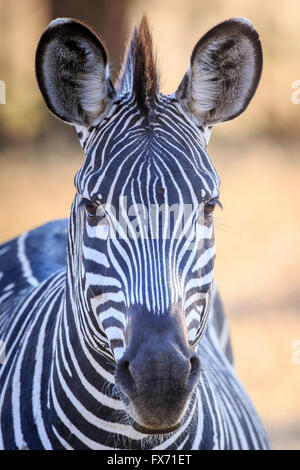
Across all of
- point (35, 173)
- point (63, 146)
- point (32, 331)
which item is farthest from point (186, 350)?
point (63, 146)

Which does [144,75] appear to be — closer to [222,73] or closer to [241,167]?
[222,73]

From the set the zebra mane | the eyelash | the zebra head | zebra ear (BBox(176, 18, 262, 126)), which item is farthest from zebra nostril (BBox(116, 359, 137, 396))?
zebra ear (BBox(176, 18, 262, 126))

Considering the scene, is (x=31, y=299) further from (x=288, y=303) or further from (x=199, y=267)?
(x=288, y=303)

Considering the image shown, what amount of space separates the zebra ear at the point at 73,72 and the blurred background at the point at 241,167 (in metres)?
3.29

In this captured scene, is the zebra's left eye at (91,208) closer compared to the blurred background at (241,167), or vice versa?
the zebra's left eye at (91,208)

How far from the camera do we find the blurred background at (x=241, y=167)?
791cm

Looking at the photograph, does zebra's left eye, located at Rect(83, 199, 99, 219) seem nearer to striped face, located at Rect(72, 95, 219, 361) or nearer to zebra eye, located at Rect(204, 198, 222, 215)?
striped face, located at Rect(72, 95, 219, 361)

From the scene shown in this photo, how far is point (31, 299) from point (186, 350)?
1538 mm

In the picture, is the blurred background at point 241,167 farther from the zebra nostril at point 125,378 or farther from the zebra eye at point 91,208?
the zebra nostril at point 125,378

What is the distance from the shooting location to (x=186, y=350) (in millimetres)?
2172

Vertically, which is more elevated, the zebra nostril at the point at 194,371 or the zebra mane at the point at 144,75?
the zebra mane at the point at 144,75

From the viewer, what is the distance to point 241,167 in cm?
1366

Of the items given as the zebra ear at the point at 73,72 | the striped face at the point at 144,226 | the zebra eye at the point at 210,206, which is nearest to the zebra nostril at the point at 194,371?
the striped face at the point at 144,226

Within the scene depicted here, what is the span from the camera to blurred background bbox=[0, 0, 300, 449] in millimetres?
7914
